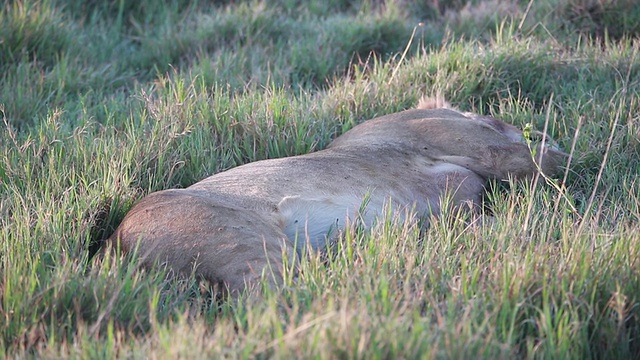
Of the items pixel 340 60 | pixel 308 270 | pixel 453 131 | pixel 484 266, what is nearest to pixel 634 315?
pixel 484 266

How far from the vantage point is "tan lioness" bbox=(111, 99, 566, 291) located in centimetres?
310

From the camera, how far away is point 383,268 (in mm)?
2754

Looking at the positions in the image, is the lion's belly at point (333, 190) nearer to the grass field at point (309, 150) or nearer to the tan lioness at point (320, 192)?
the tan lioness at point (320, 192)

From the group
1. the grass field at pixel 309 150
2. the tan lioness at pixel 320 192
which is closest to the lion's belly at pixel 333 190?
the tan lioness at pixel 320 192

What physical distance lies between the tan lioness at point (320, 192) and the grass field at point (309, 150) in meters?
0.15

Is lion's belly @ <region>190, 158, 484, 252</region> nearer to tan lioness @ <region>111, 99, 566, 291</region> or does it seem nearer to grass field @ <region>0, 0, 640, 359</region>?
tan lioness @ <region>111, 99, 566, 291</region>

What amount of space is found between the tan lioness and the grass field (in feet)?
0.51

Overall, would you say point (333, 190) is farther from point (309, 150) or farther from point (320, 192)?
point (309, 150)

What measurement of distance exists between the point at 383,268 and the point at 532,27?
4351 mm

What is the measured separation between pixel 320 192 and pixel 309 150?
995mm

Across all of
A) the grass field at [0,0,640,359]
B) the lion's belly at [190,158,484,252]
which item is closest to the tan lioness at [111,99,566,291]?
the lion's belly at [190,158,484,252]

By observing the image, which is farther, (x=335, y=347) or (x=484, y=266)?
(x=484, y=266)

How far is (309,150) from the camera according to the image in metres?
4.68

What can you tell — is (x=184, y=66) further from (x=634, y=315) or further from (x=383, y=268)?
(x=634, y=315)
